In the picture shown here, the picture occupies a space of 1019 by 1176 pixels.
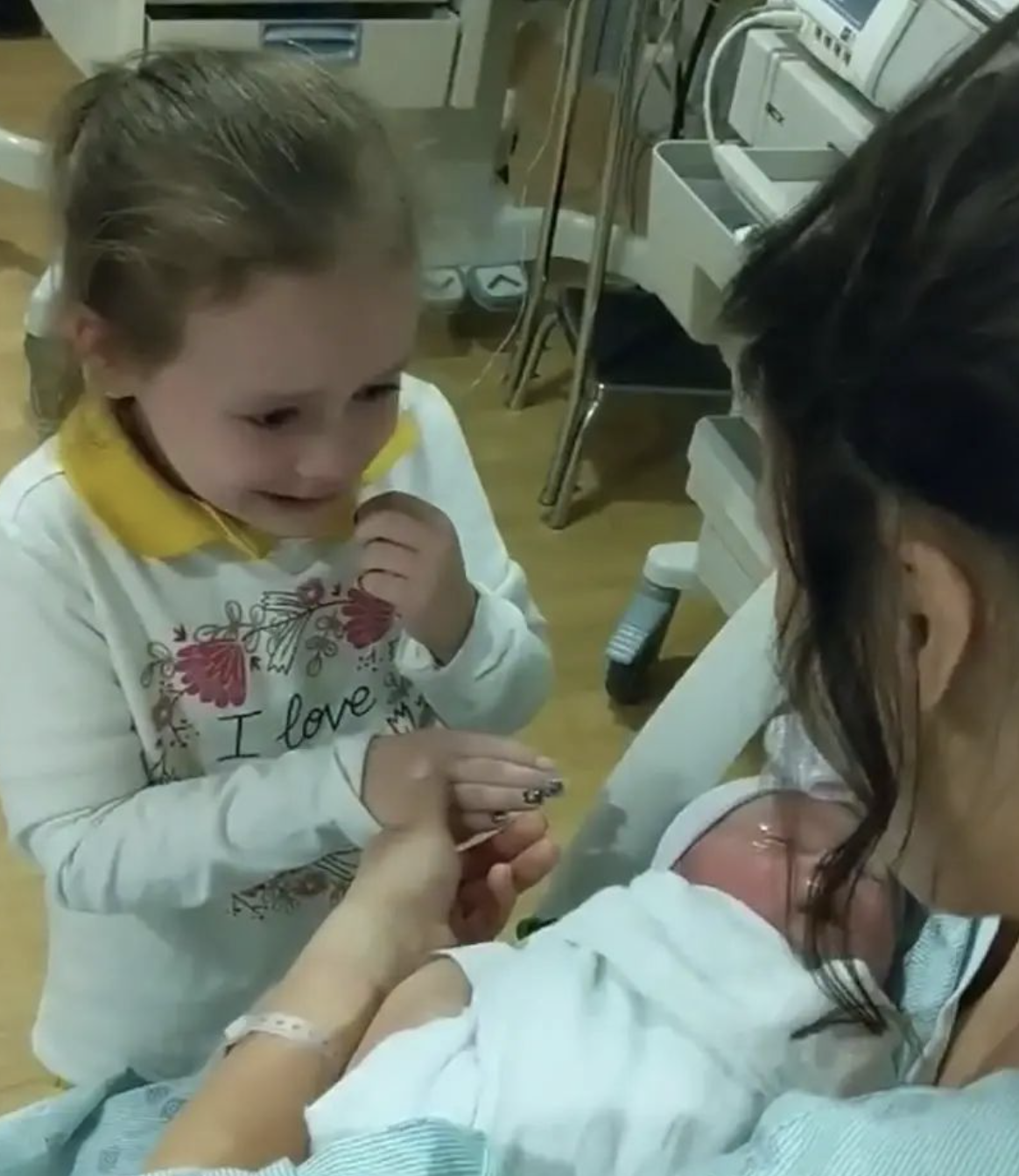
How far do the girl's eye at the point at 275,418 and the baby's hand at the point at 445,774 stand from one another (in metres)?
0.19

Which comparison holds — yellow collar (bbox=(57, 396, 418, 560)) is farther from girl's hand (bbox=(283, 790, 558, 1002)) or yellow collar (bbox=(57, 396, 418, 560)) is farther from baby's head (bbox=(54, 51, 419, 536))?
girl's hand (bbox=(283, 790, 558, 1002))

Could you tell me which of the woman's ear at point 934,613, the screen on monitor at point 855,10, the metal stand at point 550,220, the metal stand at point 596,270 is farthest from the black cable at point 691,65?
the woman's ear at point 934,613

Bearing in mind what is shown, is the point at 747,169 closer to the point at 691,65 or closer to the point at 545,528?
the point at 545,528

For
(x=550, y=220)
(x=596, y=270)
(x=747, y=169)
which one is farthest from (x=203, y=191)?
(x=550, y=220)

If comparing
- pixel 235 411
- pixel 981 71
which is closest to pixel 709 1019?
pixel 235 411

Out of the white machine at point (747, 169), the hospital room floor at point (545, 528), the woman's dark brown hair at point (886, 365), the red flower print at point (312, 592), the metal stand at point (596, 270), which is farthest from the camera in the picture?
the metal stand at point (596, 270)

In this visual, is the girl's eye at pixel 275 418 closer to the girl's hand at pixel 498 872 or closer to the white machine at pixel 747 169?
the girl's hand at pixel 498 872

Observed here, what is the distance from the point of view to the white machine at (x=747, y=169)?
147cm

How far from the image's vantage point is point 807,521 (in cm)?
62

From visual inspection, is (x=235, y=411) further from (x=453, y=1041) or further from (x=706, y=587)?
(x=706, y=587)

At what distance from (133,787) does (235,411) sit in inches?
9.2

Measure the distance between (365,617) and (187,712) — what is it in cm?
12

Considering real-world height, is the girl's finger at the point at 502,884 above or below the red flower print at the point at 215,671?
below

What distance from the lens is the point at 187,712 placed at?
101 cm
